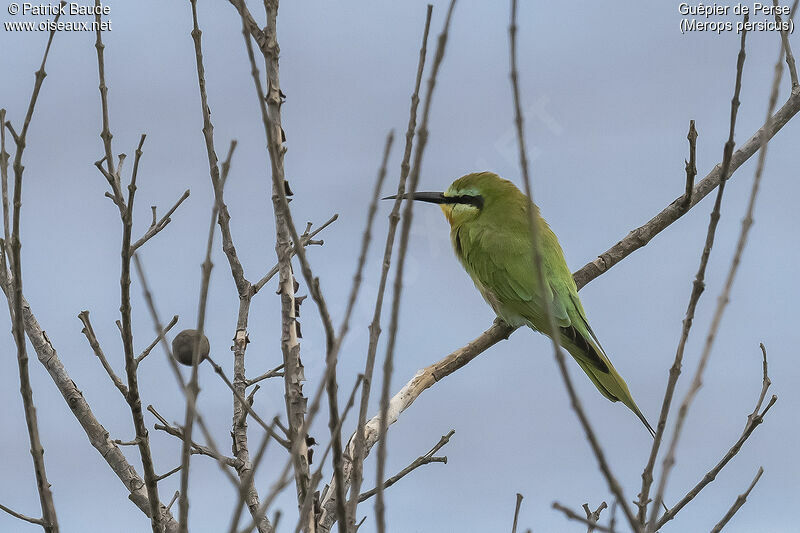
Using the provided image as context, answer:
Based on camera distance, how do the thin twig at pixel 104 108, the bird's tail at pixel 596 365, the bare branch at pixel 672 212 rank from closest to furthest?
the thin twig at pixel 104 108, the bare branch at pixel 672 212, the bird's tail at pixel 596 365

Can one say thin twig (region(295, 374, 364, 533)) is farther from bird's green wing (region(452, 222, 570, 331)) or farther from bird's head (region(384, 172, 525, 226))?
bird's head (region(384, 172, 525, 226))

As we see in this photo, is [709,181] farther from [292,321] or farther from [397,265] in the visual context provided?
[397,265]

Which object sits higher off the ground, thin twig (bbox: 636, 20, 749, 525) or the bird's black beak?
the bird's black beak

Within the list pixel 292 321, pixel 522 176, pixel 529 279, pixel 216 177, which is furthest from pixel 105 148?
pixel 529 279

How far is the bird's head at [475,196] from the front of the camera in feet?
11.2

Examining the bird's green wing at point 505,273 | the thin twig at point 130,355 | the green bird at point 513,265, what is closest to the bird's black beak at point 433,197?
the green bird at point 513,265

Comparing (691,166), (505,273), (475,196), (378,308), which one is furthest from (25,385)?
(475,196)

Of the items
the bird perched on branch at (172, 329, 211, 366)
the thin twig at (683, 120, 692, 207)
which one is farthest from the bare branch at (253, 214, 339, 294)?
the thin twig at (683, 120, 692, 207)

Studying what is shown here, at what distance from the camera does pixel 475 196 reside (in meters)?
3.47

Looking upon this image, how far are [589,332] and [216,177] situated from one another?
1.79 meters

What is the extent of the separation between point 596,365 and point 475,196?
3.21 feet

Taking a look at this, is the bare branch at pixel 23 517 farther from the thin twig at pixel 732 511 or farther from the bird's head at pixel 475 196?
the bird's head at pixel 475 196

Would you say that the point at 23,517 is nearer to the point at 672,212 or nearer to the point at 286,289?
the point at 286,289

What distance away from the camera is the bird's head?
3.41 metres
